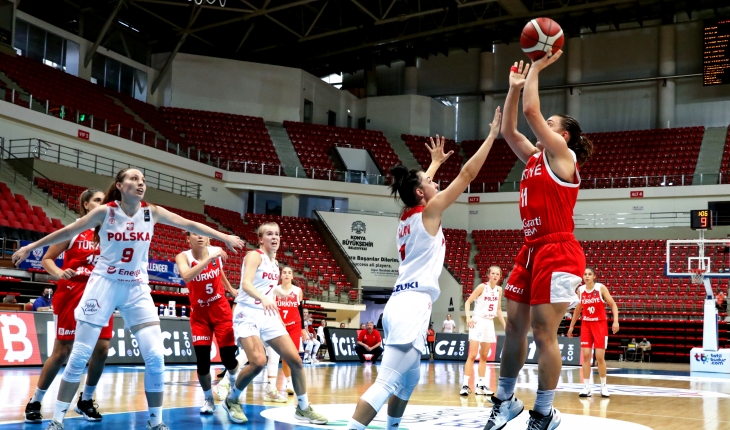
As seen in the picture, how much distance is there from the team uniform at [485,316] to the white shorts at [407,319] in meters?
6.77

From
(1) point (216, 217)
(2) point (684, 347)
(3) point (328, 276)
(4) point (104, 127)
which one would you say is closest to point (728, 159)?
(2) point (684, 347)

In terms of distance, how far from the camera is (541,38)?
16.6ft

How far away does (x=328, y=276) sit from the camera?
95.3 feet

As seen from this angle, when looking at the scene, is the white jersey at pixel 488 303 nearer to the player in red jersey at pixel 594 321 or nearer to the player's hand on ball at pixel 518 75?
the player in red jersey at pixel 594 321

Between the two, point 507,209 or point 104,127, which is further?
point 507,209

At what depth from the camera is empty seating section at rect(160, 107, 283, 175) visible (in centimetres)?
3159

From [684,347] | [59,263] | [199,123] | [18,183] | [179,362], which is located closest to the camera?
[179,362]

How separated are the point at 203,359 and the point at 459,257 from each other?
2481 cm

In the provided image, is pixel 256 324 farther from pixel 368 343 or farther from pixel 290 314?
pixel 368 343

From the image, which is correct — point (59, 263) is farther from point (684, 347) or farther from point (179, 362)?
point (684, 347)

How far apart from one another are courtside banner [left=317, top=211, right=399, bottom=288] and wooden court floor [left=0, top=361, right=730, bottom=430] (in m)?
15.9

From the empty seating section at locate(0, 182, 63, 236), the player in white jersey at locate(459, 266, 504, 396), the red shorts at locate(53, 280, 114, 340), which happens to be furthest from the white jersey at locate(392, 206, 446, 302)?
the empty seating section at locate(0, 182, 63, 236)

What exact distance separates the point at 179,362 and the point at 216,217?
47.3 feet

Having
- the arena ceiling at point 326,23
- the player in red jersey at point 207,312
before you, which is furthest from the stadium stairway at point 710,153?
the player in red jersey at point 207,312
